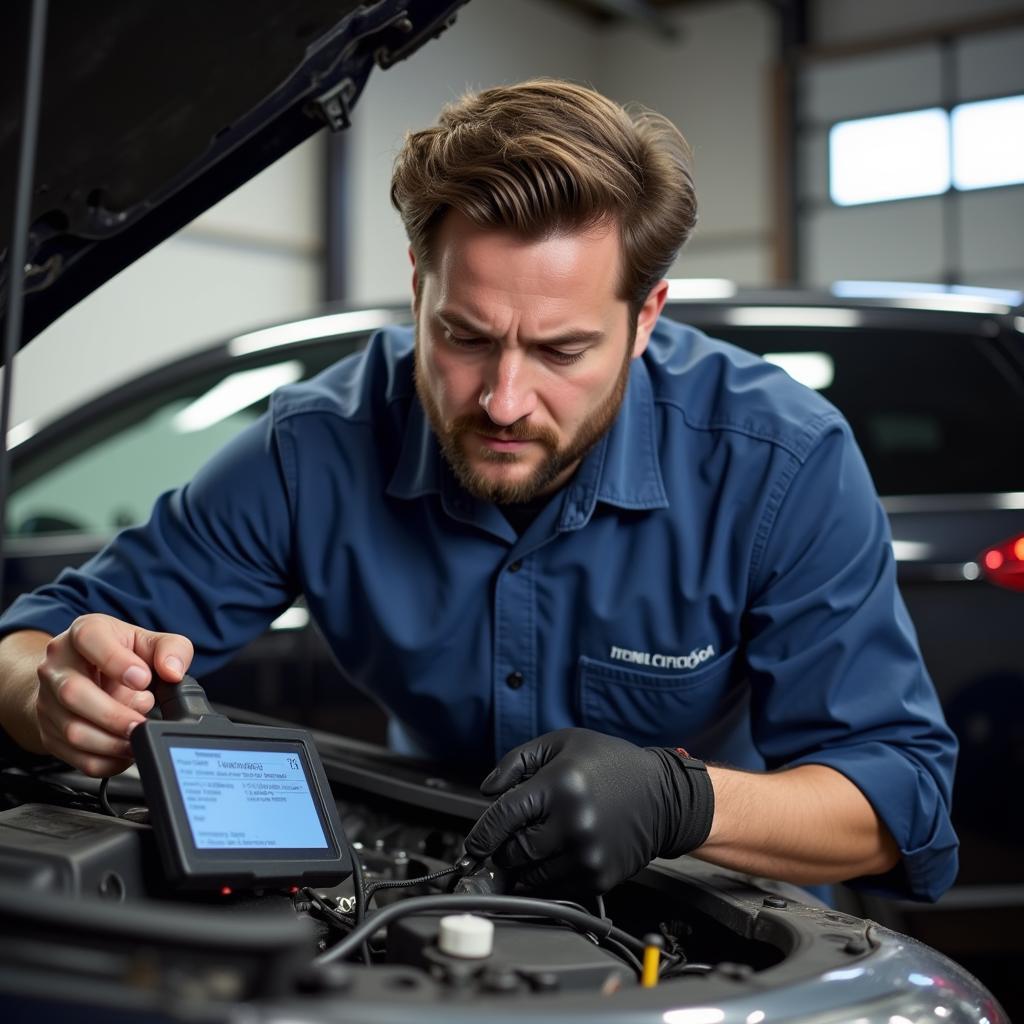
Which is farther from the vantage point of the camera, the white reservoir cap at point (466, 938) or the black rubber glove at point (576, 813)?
the black rubber glove at point (576, 813)

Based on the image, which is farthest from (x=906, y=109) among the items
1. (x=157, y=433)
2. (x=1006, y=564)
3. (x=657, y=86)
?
(x=157, y=433)

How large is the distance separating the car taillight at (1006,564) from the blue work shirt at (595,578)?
27.4 inches

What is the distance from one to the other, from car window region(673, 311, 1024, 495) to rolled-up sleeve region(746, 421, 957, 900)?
2.80 ft

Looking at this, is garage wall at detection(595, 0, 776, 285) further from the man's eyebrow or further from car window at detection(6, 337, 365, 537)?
the man's eyebrow

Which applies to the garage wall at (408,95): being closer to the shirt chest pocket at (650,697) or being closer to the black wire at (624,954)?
the shirt chest pocket at (650,697)

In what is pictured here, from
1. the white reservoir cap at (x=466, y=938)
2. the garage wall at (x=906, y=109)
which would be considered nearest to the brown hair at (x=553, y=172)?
the white reservoir cap at (x=466, y=938)

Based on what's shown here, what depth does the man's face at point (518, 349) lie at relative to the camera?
55.3 inches

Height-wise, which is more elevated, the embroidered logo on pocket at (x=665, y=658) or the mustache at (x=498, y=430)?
the mustache at (x=498, y=430)

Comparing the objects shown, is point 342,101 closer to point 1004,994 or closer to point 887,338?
point 887,338

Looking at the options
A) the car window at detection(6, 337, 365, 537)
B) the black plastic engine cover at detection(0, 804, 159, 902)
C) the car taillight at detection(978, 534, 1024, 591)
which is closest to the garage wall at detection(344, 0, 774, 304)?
the car window at detection(6, 337, 365, 537)

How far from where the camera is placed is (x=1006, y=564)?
85.5 inches

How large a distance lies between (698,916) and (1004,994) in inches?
55.3

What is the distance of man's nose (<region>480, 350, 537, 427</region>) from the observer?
4.56 ft

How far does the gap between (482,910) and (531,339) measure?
649 mm
